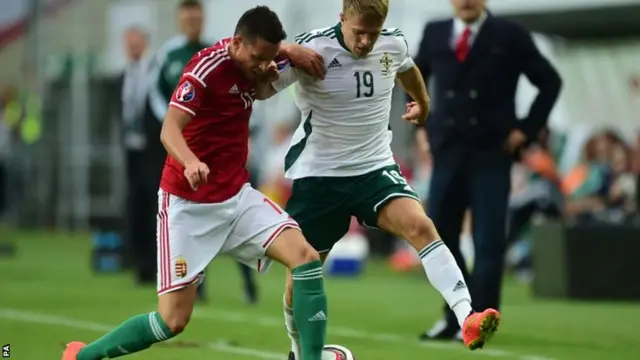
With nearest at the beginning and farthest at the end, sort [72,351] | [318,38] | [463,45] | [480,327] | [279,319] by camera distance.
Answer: [480,327] < [72,351] < [318,38] < [463,45] < [279,319]

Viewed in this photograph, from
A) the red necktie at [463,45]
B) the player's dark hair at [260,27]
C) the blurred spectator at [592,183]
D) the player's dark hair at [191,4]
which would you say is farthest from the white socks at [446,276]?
the blurred spectator at [592,183]

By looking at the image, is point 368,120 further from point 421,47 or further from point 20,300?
point 20,300

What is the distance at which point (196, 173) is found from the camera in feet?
24.0

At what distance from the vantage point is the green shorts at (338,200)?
846 cm

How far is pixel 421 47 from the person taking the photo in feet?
35.8

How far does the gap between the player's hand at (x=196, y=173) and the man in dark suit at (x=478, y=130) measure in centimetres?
349

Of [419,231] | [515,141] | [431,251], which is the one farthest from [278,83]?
[515,141]

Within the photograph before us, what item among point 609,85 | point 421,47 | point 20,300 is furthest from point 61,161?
point 421,47

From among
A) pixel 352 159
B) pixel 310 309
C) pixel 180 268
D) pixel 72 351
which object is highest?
pixel 352 159

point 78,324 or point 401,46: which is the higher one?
point 401,46

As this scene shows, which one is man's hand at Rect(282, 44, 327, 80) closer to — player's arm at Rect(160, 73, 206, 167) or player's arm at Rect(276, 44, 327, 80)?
player's arm at Rect(276, 44, 327, 80)

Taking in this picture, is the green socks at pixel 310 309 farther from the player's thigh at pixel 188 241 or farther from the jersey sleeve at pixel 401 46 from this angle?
the jersey sleeve at pixel 401 46

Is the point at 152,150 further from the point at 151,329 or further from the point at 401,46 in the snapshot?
the point at 151,329

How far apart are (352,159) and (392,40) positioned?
2.33ft
